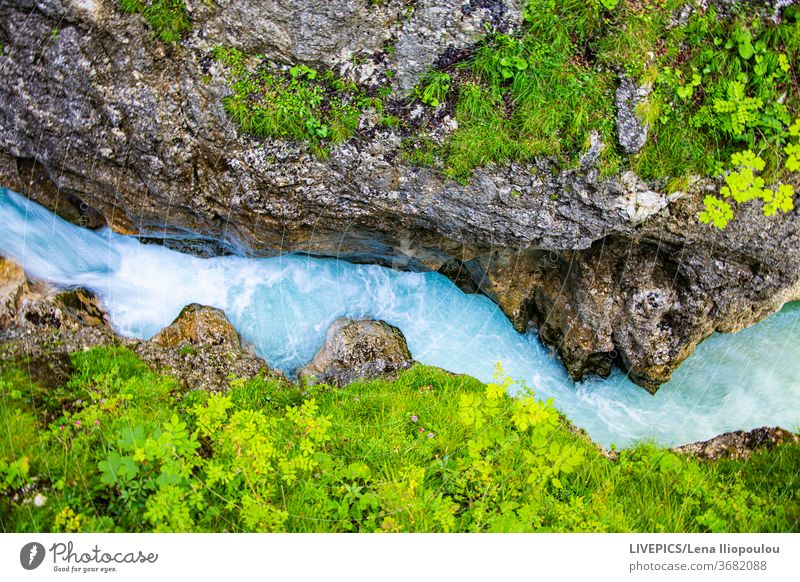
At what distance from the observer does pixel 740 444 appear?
5879 mm

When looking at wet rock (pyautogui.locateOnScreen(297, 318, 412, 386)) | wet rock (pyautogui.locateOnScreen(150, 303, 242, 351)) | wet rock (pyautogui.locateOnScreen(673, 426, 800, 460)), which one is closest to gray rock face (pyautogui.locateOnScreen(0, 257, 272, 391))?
wet rock (pyautogui.locateOnScreen(150, 303, 242, 351))

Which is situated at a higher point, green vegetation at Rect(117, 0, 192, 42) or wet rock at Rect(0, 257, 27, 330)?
green vegetation at Rect(117, 0, 192, 42)

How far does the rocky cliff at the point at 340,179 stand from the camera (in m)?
5.39

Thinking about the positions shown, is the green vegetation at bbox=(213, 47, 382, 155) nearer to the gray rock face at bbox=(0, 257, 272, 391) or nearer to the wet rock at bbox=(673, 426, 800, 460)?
the gray rock face at bbox=(0, 257, 272, 391)

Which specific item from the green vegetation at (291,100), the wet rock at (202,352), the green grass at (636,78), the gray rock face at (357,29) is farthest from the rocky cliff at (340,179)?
the wet rock at (202,352)

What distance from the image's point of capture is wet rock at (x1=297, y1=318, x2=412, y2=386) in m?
6.39

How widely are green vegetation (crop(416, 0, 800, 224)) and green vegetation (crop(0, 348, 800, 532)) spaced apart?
9.10 ft

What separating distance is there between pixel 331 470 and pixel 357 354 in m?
2.26

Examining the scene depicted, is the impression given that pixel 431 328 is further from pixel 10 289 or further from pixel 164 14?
pixel 10 289
